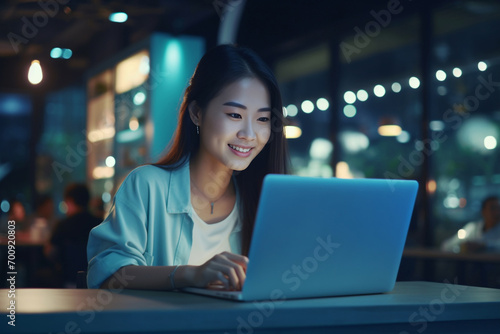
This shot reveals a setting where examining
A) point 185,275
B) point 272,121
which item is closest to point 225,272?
point 185,275

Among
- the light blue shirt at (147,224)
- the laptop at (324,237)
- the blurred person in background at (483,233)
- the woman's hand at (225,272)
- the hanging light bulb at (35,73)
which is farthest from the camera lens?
the hanging light bulb at (35,73)

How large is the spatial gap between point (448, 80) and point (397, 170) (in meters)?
0.95

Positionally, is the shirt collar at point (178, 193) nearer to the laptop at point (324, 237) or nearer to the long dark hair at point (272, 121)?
the long dark hair at point (272, 121)

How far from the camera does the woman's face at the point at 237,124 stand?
1823mm

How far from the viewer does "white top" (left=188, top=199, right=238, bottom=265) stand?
6.03ft

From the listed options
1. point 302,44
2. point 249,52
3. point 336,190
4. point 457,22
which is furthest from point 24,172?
point 336,190

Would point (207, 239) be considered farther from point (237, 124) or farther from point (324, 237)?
point (324, 237)

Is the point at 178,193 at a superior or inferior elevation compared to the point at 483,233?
superior

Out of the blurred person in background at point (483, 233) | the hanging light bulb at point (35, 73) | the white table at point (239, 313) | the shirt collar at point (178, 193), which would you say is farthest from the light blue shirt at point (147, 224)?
the hanging light bulb at point (35, 73)

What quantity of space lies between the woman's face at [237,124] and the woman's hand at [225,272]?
56cm

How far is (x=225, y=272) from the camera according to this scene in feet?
4.25

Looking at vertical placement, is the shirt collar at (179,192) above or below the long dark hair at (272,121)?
below

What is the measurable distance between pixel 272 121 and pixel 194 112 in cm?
25

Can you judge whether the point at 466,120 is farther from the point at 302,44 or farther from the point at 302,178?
the point at 302,178
